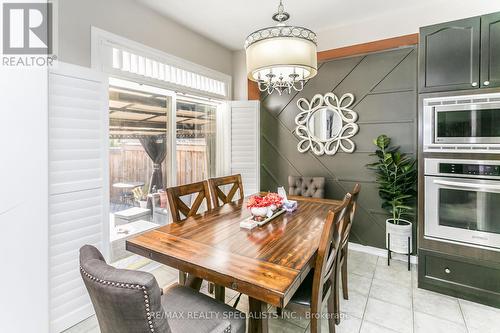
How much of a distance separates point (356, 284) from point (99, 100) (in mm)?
3015

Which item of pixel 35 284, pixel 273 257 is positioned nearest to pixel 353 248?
pixel 273 257

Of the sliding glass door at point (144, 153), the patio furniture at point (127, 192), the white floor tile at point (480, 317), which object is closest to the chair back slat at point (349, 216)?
the white floor tile at point (480, 317)

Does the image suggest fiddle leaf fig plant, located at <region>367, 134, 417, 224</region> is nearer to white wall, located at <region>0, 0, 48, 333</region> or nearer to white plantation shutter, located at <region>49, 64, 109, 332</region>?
white plantation shutter, located at <region>49, 64, 109, 332</region>

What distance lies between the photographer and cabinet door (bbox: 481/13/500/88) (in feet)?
6.84

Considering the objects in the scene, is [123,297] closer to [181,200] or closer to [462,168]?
[181,200]

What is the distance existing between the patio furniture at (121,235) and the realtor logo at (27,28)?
1.75m

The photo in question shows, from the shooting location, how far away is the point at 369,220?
3.28 meters

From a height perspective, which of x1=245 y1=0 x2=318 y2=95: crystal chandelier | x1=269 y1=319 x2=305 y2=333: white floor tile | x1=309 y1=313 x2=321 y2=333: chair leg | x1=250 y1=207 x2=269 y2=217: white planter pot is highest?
x1=245 y1=0 x2=318 y2=95: crystal chandelier

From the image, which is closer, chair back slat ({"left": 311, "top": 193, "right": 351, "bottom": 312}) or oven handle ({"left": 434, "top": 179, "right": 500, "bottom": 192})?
chair back slat ({"left": 311, "top": 193, "right": 351, "bottom": 312})

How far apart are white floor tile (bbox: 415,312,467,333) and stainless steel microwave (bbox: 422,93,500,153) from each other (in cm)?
143

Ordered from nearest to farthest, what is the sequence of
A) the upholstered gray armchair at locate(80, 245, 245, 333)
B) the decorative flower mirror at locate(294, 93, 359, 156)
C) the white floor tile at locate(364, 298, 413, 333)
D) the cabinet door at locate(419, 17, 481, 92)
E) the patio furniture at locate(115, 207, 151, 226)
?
the upholstered gray armchair at locate(80, 245, 245, 333), the white floor tile at locate(364, 298, 413, 333), the cabinet door at locate(419, 17, 481, 92), the patio furniture at locate(115, 207, 151, 226), the decorative flower mirror at locate(294, 93, 359, 156)

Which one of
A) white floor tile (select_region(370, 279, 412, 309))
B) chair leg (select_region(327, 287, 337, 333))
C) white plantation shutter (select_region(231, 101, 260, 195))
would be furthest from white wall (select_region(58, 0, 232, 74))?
white floor tile (select_region(370, 279, 412, 309))

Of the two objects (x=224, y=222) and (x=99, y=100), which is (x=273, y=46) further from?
(x=99, y=100)

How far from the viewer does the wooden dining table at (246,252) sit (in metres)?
1.18
